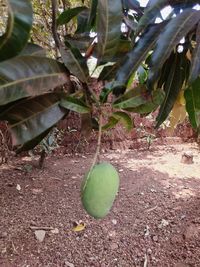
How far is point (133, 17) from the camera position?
1.19 m

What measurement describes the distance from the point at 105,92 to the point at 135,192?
2706 millimetres

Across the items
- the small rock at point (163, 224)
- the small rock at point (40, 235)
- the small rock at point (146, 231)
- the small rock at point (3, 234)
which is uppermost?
the small rock at point (3, 234)

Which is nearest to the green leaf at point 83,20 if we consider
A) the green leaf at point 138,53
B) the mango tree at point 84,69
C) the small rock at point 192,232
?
the mango tree at point 84,69

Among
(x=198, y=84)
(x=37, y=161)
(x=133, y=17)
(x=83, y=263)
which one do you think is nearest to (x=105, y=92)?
(x=198, y=84)

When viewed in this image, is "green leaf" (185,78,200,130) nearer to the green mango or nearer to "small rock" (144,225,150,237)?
the green mango

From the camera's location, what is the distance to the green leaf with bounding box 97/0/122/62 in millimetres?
649

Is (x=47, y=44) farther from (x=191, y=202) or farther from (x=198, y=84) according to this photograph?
(x=198, y=84)

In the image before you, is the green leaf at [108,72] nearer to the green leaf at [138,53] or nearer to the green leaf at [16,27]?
the green leaf at [138,53]

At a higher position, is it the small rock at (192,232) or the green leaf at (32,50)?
the green leaf at (32,50)

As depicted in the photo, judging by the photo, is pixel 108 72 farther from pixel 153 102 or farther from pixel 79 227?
pixel 79 227

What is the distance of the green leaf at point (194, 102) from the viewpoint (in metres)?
0.86

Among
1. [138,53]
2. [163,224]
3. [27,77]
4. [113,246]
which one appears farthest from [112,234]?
[27,77]

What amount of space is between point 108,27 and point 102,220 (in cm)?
222

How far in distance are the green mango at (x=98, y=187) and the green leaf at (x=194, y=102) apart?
0.27 metres
